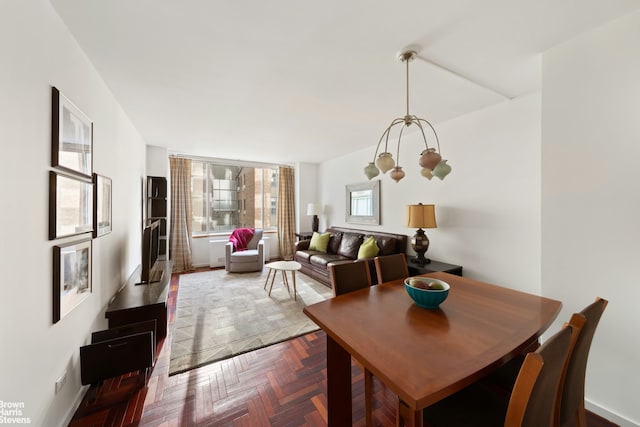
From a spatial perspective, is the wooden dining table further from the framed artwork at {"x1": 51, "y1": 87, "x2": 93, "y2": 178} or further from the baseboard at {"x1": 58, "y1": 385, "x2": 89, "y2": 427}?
the framed artwork at {"x1": 51, "y1": 87, "x2": 93, "y2": 178}

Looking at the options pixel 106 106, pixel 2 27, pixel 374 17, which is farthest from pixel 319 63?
pixel 106 106

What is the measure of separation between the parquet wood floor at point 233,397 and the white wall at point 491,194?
1.41m

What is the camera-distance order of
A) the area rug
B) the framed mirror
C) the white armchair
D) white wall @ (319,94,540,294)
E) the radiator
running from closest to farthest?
the area rug
white wall @ (319,94,540,294)
the framed mirror
the white armchair
the radiator

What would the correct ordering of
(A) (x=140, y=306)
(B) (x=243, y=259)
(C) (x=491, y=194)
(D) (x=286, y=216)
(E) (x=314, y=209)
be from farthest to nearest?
(D) (x=286, y=216) < (E) (x=314, y=209) < (B) (x=243, y=259) < (C) (x=491, y=194) < (A) (x=140, y=306)

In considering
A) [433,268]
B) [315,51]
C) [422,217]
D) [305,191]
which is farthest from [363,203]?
[315,51]

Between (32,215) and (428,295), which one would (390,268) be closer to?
(428,295)

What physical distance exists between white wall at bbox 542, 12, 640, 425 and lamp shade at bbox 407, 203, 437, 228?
1283 millimetres

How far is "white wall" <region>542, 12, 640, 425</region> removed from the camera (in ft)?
4.66

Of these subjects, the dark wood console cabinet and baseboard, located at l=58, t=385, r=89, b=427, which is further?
the dark wood console cabinet

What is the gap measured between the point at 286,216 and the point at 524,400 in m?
5.49

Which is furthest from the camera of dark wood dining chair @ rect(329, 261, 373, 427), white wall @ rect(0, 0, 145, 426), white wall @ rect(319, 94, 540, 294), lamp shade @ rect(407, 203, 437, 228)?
lamp shade @ rect(407, 203, 437, 228)

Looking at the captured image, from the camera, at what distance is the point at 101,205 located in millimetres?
1939

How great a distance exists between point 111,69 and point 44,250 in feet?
5.24

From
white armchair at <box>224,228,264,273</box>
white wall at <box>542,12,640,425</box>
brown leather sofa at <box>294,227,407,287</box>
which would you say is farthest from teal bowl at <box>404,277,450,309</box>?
white armchair at <box>224,228,264,273</box>
